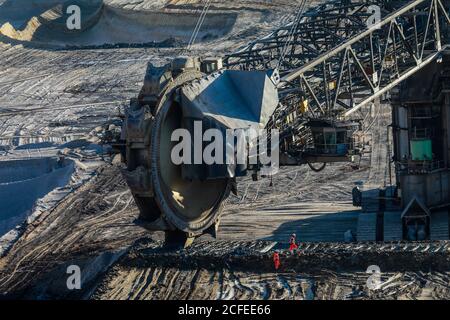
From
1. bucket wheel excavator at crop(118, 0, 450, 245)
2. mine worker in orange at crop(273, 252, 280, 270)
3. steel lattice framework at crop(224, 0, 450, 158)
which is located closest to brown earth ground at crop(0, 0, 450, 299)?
mine worker in orange at crop(273, 252, 280, 270)

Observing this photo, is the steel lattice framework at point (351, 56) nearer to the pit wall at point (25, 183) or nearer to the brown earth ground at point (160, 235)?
the brown earth ground at point (160, 235)

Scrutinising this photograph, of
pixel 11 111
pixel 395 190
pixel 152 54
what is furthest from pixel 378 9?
pixel 152 54

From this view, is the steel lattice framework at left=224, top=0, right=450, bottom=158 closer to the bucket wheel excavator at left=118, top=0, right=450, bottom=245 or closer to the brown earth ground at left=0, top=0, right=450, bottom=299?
the bucket wheel excavator at left=118, top=0, right=450, bottom=245

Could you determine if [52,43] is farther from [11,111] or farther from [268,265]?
[268,265]

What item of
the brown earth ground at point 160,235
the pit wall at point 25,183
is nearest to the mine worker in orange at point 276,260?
the brown earth ground at point 160,235

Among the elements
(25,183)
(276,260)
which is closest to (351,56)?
(276,260)

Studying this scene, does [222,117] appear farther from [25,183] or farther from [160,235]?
[25,183]

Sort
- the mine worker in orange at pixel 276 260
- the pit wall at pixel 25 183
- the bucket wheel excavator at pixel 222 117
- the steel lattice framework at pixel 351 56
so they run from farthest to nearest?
1. the pit wall at pixel 25 183
2. the steel lattice framework at pixel 351 56
3. the mine worker in orange at pixel 276 260
4. the bucket wheel excavator at pixel 222 117

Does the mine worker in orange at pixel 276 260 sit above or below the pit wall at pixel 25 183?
below
